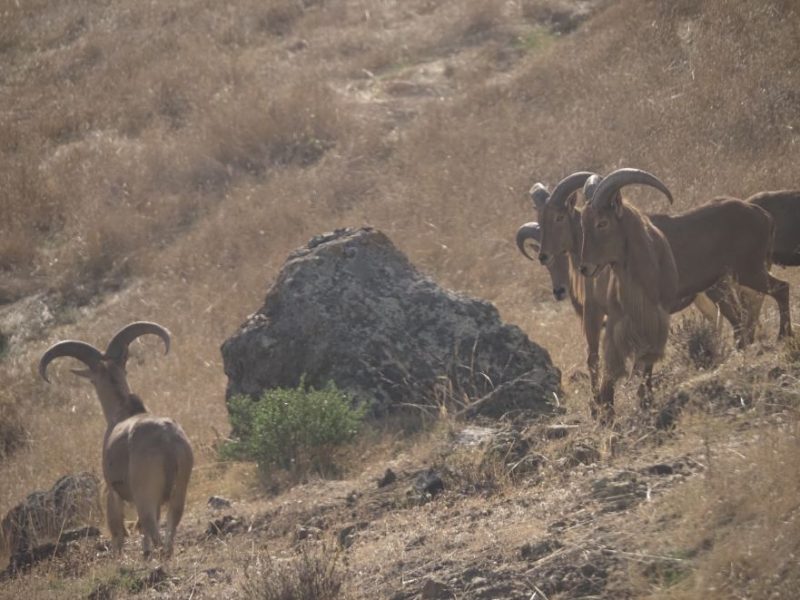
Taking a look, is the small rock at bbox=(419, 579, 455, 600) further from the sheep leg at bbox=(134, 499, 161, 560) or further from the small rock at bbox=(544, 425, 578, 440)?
the sheep leg at bbox=(134, 499, 161, 560)

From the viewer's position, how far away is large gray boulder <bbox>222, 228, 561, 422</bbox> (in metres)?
Result: 12.8

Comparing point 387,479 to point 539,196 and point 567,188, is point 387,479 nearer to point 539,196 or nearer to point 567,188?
point 567,188

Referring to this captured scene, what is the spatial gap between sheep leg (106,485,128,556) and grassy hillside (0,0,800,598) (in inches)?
30.2

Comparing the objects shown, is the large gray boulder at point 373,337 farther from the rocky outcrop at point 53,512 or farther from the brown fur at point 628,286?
the rocky outcrop at point 53,512

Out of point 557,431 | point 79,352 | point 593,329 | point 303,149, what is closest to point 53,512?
point 79,352

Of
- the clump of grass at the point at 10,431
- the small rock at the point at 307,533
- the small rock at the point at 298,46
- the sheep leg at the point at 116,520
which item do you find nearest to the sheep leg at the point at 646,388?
the small rock at the point at 307,533

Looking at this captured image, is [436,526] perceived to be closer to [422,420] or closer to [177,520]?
[177,520]

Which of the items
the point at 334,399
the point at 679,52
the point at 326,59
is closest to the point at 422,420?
the point at 334,399

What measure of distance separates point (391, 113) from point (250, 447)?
45.2 feet

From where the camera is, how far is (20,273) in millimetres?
24109

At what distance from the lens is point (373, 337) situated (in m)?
13.1

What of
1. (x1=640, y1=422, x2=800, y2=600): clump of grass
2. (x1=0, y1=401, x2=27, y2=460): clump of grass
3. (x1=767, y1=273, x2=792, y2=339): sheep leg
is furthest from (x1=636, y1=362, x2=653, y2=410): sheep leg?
(x1=0, y1=401, x2=27, y2=460): clump of grass

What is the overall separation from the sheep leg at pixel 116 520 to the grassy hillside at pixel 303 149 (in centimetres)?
77

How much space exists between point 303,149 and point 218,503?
13760mm
